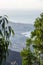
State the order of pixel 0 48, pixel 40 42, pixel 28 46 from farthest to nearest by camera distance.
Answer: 1. pixel 28 46
2. pixel 40 42
3. pixel 0 48

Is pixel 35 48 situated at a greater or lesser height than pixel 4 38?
lesser

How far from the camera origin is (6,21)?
7176mm

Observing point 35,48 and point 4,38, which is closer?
point 4,38

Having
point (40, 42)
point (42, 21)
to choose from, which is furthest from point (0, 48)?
point (42, 21)

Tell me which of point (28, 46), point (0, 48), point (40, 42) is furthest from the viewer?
point (28, 46)

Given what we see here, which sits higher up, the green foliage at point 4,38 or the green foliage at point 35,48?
the green foliage at point 4,38

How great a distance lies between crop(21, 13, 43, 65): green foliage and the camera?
1168cm

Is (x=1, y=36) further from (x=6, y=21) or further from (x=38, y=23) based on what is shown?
(x=38, y=23)

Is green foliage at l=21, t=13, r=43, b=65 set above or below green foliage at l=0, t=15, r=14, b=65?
below

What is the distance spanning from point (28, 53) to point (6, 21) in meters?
4.96

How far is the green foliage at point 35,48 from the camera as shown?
11680 mm

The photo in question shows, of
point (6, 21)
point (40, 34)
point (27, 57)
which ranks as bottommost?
point (27, 57)

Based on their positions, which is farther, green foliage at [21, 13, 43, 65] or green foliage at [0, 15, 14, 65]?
green foliage at [21, 13, 43, 65]

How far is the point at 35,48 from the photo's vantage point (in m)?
11.7
